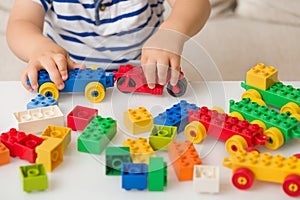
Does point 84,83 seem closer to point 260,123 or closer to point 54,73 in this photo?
point 54,73

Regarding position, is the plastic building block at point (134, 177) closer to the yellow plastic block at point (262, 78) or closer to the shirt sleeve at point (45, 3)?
the yellow plastic block at point (262, 78)

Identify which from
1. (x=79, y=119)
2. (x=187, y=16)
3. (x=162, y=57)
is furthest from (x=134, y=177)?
(x=187, y=16)

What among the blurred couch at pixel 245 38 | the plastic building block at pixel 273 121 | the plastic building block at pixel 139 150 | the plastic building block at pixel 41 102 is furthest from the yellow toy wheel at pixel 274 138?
the blurred couch at pixel 245 38

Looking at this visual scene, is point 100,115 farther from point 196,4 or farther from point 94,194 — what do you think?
point 196,4

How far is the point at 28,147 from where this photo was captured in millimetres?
568

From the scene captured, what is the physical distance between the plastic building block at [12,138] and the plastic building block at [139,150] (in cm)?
10

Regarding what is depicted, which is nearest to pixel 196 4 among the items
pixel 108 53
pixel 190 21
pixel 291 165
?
pixel 190 21

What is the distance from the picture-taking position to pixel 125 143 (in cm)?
57

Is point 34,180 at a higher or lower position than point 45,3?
lower

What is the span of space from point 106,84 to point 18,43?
20 centimetres

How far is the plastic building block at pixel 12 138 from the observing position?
578mm

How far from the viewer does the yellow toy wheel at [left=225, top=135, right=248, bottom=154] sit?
1.88 feet

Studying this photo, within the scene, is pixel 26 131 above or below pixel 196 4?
below

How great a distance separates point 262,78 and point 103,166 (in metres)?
0.22
